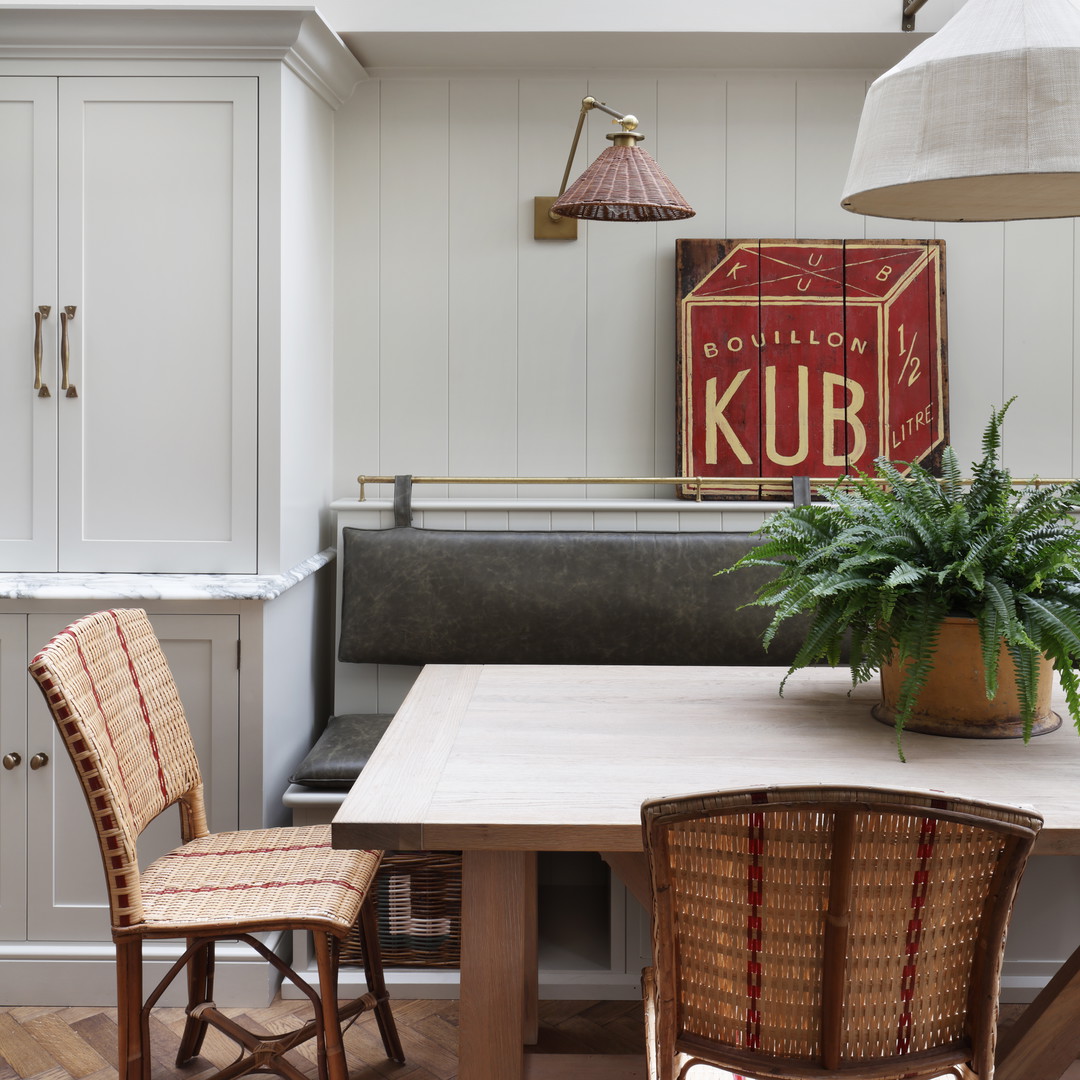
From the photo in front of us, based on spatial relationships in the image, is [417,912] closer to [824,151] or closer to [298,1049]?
[298,1049]

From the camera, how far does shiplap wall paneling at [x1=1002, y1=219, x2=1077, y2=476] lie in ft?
10.7

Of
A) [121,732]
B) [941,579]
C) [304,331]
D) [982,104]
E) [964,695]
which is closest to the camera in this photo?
[982,104]

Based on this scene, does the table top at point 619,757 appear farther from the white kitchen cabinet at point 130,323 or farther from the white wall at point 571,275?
the white wall at point 571,275

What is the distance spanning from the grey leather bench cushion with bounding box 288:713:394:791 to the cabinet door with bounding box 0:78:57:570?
813mm

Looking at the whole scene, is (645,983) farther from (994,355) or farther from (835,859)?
(994,355)

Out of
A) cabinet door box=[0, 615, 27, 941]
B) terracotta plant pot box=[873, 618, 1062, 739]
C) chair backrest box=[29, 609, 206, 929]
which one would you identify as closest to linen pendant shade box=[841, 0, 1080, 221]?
terracotta plant pot box=[873, 618, 1062, 739]

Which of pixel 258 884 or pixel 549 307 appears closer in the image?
pixel 258 884

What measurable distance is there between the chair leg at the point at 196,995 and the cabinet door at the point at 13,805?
579mm

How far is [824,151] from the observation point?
3244 millimetres

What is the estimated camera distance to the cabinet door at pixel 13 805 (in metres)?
2.63

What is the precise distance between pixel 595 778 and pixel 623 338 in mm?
1925

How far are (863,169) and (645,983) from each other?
48.2 inches

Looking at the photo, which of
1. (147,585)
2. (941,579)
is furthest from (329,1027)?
(941,579)

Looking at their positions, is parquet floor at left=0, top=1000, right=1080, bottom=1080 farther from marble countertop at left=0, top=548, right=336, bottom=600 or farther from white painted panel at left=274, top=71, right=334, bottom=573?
white painted panel at left=274, top=71, right=334, bottom=573
